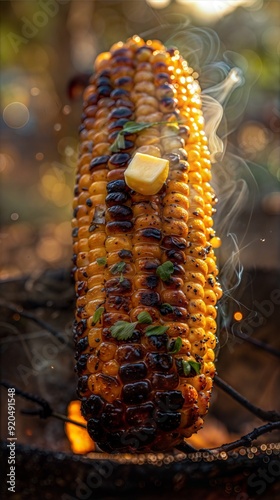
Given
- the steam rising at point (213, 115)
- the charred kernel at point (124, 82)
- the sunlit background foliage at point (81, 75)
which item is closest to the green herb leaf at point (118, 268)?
the charred kernel at point (124, 82)

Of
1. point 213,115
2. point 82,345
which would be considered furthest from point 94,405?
point 213,115

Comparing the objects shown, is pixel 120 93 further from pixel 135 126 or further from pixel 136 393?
pixel 136 393

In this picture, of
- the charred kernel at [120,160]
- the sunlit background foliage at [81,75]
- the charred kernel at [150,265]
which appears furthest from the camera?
the sunlit background foliage at [81,75]

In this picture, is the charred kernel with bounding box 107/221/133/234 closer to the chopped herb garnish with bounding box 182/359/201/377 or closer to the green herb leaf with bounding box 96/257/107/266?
the green herb leaf with bounding box 96/257/107/266

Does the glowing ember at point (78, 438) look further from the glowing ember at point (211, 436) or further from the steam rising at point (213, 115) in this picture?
the steam rising at point (213, 115)

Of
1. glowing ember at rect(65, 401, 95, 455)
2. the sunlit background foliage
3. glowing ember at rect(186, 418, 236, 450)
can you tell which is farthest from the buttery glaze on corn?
the sunlit background foliage

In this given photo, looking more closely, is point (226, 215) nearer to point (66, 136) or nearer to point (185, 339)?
point (185, 339)

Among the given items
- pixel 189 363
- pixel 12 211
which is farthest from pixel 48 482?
pixel 12 211
